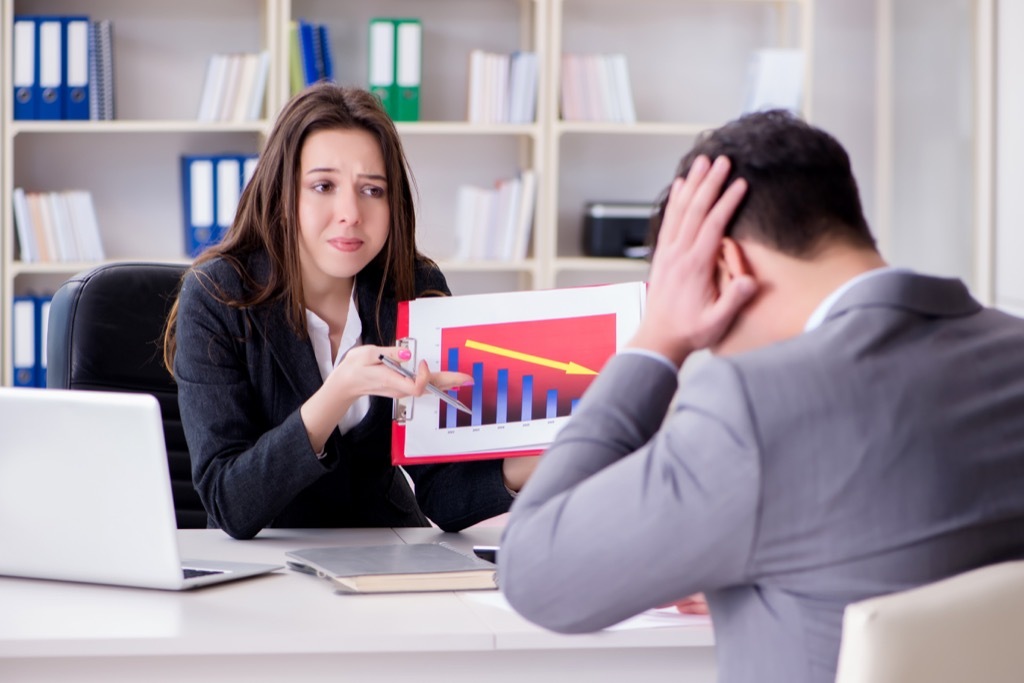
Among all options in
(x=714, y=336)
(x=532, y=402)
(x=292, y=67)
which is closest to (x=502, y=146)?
(x=292, y=67)

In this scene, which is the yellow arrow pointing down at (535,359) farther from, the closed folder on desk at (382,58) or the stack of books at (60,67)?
the stack of books at (60,67)

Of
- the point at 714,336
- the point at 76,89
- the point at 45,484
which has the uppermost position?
the point at 76,89

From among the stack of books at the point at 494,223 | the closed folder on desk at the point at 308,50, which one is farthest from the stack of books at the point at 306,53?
the stack of books at the point at 494,223

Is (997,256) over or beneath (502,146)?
beneath

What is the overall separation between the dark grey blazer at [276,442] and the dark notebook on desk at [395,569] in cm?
14

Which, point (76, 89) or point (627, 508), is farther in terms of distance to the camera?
point (76, 89)

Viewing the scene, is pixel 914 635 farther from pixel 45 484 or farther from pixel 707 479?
pixel 45 484

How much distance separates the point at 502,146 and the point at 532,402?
2480 millimetres

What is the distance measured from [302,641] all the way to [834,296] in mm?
664

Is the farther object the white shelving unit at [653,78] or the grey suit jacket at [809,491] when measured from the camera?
the white shelving unit at [653,78]

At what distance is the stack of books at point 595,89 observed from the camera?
3.86 meters

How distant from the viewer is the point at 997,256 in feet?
12.0

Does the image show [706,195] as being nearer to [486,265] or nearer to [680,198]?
[680,198]

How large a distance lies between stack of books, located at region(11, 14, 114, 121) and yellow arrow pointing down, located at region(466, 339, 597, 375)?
7.79 feet
